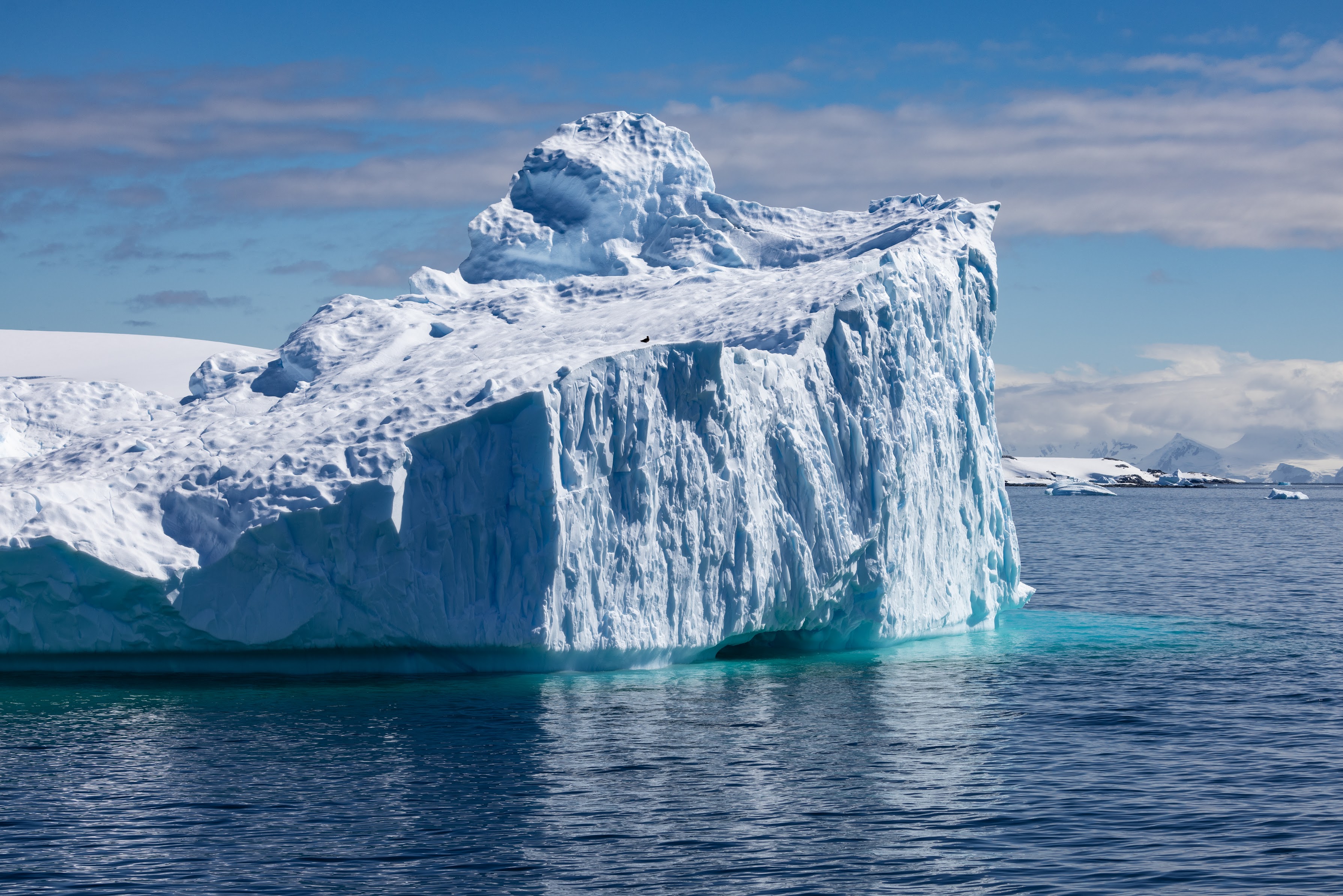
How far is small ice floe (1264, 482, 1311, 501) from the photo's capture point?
Answer: 125312 mm

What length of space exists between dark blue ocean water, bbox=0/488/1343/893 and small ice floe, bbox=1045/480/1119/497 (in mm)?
118037

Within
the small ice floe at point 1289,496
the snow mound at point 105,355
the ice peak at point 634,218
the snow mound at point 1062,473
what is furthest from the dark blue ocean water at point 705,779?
the snow mound at point 1062,473

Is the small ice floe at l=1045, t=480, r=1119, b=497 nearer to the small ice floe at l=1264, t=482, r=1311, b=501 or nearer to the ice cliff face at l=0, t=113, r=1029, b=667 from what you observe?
the small ice floe at l=1264, t=482, r=1311, b=501

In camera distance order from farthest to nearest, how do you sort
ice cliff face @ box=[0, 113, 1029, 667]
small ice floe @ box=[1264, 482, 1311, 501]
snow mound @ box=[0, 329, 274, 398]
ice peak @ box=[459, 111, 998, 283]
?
small ice floe @ box=[1264, 482, 1311, 501] → snow mound @ box=[0, 329, 274, 398] → ice peak @ box=[459, 111, 998, 283] → ice cliff face @ box=[0, 113, 1029, 667]

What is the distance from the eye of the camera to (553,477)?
2048 cm

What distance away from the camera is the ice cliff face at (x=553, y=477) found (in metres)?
20.6

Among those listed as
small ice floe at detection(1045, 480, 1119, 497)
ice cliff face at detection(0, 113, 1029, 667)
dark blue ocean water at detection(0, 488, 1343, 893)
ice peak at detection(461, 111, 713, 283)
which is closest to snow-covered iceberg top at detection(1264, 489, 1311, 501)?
small ice floe at detection(1045, 480, 1119, 497)

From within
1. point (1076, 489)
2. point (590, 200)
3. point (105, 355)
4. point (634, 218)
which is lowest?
point (1076, 489)

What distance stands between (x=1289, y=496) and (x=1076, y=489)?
825 inches

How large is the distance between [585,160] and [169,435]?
39.1 feet

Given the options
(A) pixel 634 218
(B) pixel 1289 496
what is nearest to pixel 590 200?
(A) pixel 634 218

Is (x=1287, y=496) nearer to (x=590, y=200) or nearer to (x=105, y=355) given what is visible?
(x=105, y=355)

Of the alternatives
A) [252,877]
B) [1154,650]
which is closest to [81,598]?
[252,877]

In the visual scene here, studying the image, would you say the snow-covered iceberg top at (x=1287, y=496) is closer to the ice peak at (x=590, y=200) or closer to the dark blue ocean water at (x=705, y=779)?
the ice peak at (x=590, y=200)
